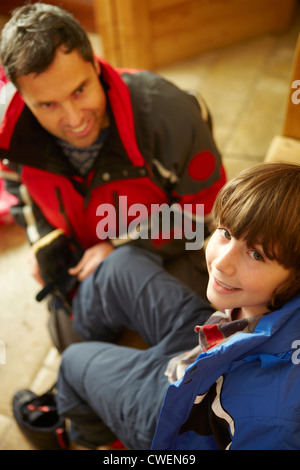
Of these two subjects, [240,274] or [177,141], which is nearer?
[240,274]

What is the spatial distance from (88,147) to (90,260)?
1.09 ft

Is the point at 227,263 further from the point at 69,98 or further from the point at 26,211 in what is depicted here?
the point at 26,211

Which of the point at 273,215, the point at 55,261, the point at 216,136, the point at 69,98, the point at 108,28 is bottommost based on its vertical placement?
the point at 55,261

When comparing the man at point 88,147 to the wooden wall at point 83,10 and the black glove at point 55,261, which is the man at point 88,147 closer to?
the black glove at point 55,261

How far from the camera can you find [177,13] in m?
2.26

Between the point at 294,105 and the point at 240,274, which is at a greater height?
the point at 294,105

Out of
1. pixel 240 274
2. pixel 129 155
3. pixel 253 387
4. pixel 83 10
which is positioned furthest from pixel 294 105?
pixel 83 10

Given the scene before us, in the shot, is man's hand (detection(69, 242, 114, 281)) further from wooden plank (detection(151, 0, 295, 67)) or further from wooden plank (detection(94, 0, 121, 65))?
wooden plank (detection(151, 0, 295, 67))

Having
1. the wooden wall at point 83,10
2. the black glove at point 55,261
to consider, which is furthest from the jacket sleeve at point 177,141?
the wooden wall at point 83,10

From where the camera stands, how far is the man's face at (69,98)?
1.06 m

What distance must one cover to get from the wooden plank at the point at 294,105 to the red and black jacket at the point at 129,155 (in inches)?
9.4

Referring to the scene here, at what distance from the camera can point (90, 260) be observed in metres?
1.36

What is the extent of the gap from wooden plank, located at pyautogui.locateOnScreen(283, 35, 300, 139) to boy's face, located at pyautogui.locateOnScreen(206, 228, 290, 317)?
2.01 ft
